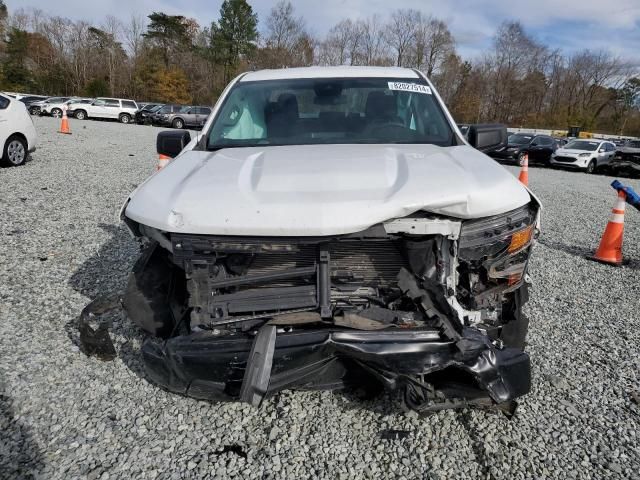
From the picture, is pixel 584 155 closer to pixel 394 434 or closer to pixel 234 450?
pixel 394 434

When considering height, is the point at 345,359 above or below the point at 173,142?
below

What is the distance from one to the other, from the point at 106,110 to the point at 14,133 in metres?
23.6

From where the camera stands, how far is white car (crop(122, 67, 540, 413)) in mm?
2143

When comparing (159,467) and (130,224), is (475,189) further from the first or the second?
(159,467)

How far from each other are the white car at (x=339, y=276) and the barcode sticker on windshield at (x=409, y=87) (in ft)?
3.75

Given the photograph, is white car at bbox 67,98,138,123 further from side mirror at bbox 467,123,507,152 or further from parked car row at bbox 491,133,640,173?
side mirror at bbox 467,123,507,152

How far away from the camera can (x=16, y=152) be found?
32.3 feet

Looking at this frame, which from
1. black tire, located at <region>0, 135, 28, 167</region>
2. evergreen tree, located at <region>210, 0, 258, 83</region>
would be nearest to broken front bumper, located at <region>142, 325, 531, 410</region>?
black tire, located at <region>0, 135, 28, 167</region>

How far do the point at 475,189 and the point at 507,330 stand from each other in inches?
37.1

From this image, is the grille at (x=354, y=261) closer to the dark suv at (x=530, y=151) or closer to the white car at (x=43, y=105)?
the dark suv at (x=530, y=151)

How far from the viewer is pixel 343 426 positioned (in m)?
2.55

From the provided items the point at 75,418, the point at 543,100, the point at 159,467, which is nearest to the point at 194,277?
the point at 159,467

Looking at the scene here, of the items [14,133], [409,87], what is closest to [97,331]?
[409,87]

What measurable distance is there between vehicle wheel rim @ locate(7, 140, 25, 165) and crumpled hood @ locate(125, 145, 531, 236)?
29.3ft
